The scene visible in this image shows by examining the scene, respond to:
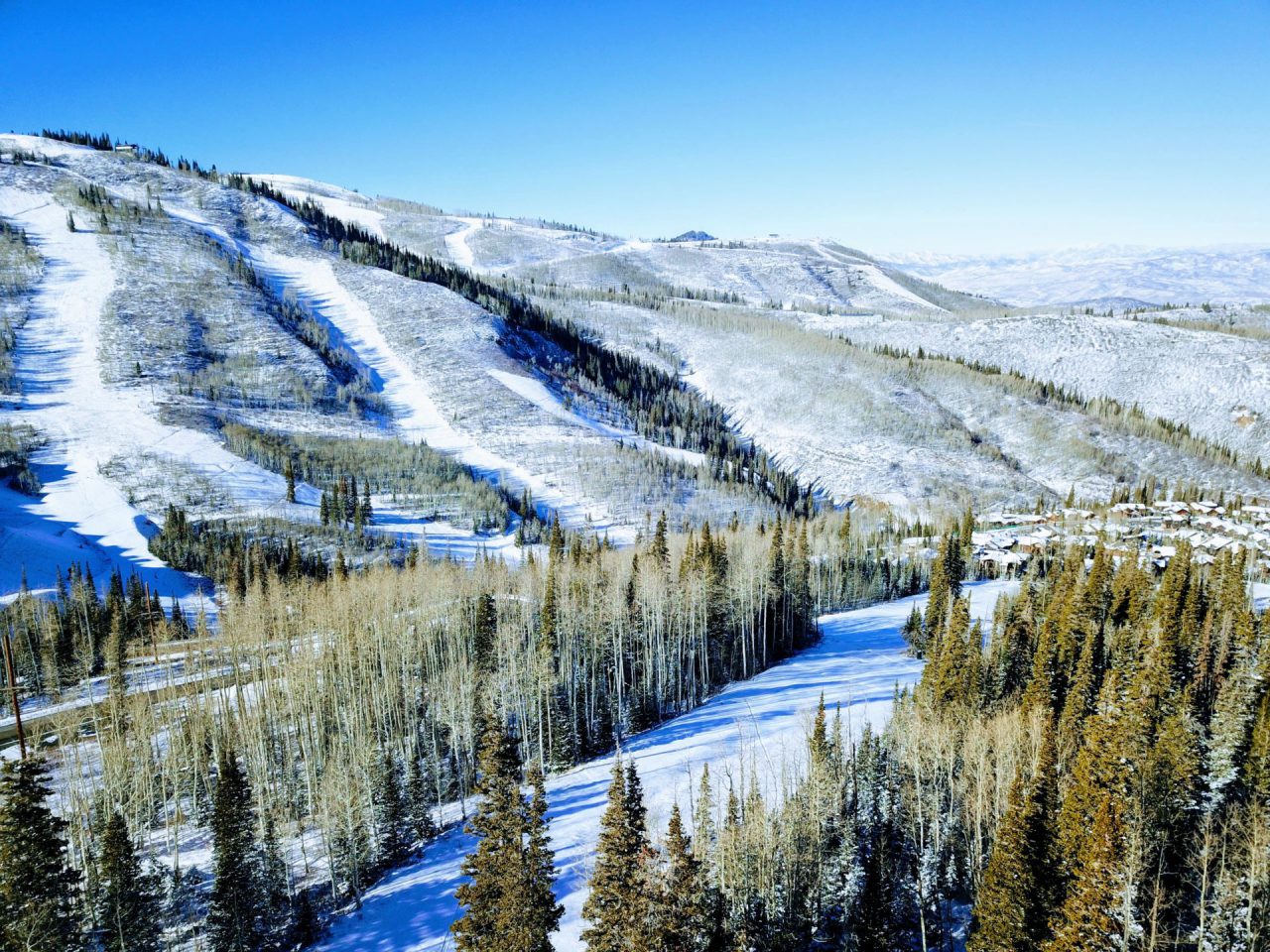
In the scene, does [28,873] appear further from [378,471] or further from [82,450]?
[82,450]

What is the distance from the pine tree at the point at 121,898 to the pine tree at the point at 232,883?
9.41ft

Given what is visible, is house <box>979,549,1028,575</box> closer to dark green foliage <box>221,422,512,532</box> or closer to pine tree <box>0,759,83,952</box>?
dark green foliage <box>221,422,512,532</box>

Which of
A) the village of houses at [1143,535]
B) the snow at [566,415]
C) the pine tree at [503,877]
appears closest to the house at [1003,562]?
the village of houses at [1143,535]

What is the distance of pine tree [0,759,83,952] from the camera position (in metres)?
27.5

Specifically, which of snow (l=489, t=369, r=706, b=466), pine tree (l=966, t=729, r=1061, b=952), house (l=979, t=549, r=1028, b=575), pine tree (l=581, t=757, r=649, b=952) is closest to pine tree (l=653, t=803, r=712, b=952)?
pine tree (l=581, t=757, r=649, b=952)

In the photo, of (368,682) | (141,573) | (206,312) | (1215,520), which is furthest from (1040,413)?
(206,312)

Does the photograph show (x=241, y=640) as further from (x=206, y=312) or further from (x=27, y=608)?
(x=206, y=312)

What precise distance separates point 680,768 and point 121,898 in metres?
34.0

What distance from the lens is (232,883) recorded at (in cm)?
3684

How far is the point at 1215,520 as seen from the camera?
112m

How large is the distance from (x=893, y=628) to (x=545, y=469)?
271ft

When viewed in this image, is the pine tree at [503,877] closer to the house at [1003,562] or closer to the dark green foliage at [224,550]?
the dark green foliage at [224,550]

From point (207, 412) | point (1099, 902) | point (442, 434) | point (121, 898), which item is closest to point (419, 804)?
point (121, 898)

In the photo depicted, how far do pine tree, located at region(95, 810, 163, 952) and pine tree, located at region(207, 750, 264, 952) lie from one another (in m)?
2.87
